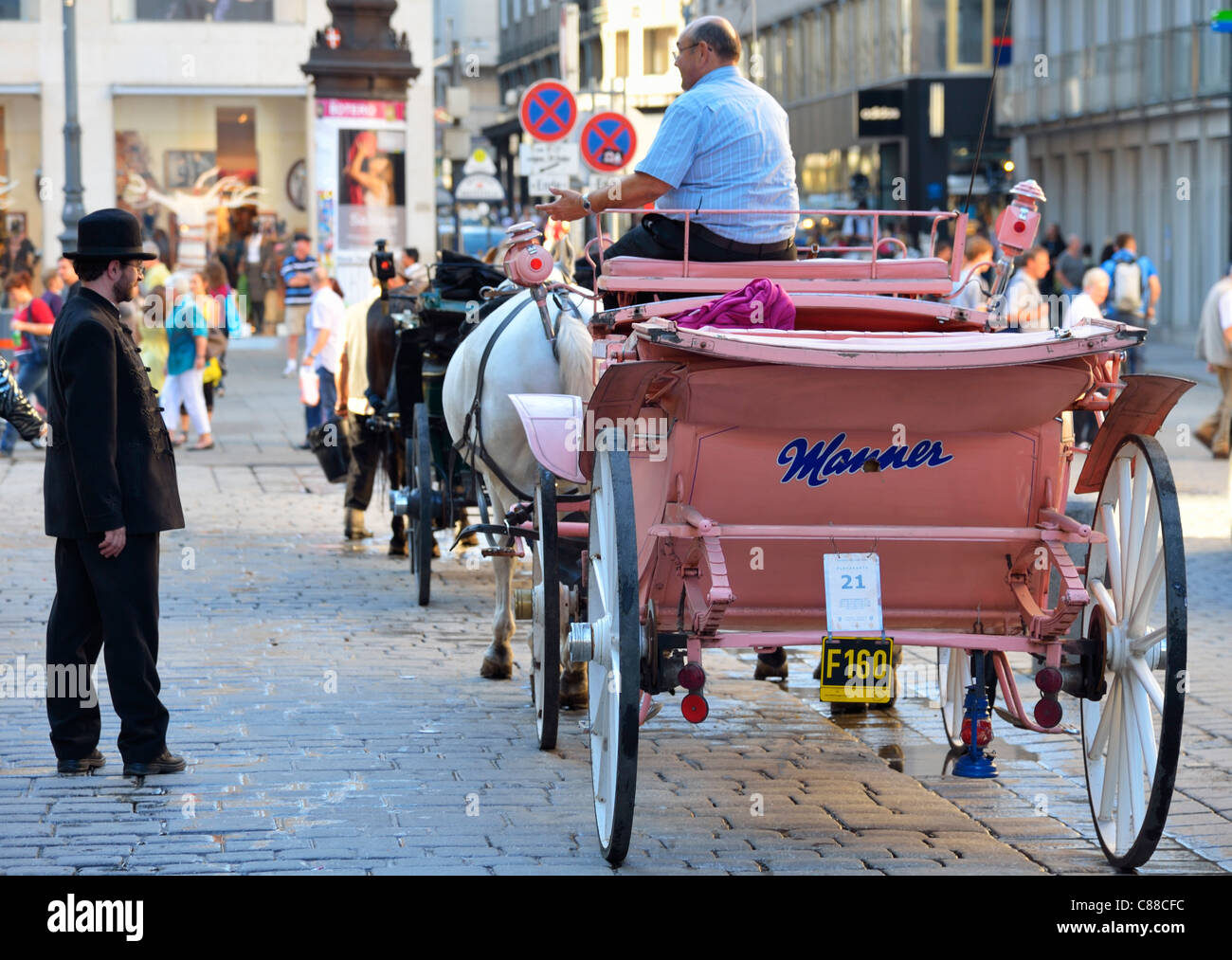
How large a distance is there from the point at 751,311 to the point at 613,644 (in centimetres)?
113

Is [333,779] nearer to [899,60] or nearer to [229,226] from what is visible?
[229,226]

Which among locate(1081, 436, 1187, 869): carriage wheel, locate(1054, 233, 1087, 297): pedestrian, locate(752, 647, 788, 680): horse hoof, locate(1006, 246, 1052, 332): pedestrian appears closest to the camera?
locate(1081, 436, 1187, 869): carriage wheel

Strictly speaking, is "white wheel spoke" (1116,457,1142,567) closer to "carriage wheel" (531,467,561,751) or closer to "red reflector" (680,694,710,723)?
"red reflector" (680,694,710,723)

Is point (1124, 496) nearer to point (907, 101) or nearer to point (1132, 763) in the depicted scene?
point (1132, 763)

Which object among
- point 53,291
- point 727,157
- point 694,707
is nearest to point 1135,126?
point 53,291

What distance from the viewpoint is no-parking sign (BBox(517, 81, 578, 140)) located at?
1959cm

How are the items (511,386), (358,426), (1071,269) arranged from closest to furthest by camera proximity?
(511,386)
(358,426)
(1071,269)

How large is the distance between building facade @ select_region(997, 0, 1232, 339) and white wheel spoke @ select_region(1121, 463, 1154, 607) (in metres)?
27.3

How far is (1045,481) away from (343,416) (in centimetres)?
841

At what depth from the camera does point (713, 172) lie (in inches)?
286

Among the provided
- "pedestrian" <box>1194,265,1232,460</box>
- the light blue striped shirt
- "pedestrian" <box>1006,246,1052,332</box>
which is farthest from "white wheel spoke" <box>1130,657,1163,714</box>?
"pedestrian" <box>1194,265,1232,460</box>

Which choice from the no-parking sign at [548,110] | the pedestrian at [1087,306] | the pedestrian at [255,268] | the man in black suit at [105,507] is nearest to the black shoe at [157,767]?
the man in black suit at [105,507]

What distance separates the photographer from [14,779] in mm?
6852
